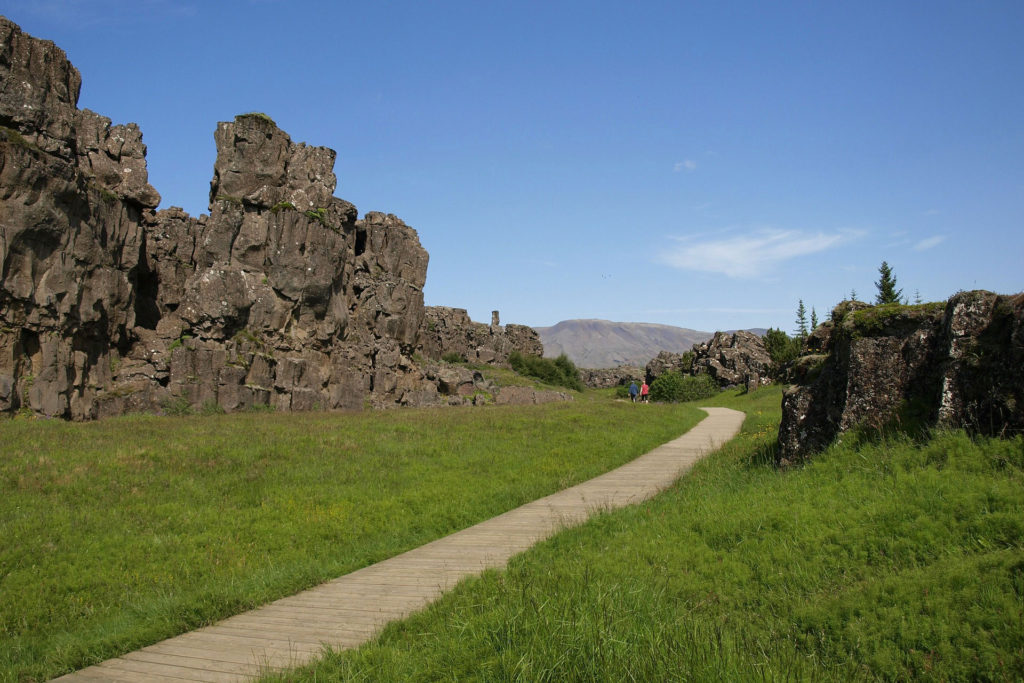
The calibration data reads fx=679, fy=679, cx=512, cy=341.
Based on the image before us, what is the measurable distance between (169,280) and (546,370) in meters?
46.1

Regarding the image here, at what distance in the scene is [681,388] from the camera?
167 ft

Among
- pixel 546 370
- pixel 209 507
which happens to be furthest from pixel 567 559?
pixel 546 370

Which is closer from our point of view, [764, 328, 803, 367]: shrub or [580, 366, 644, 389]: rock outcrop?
[764, 328, 803, 367]: shrub

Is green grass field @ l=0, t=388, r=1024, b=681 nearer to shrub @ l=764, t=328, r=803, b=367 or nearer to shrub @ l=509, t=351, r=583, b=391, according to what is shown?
shrub @ l=764, t=328, r=803, b=367

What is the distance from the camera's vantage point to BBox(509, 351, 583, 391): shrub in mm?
72562

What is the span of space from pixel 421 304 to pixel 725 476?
3777 cm

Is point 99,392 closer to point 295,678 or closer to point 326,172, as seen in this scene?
point 326,172

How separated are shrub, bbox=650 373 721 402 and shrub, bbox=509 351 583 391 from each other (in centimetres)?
1980

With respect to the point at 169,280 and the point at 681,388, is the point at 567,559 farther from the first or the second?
the point at 681,388

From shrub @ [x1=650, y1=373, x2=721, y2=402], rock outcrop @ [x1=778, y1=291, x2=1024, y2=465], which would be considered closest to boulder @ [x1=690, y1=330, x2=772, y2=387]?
shrub @ [x1=650, y1=373, x2=721, y2=402]

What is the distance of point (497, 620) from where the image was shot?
5.91 metres

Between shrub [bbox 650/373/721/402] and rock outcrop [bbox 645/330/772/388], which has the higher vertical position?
rock outcrop [bbox 645/330/772/388]

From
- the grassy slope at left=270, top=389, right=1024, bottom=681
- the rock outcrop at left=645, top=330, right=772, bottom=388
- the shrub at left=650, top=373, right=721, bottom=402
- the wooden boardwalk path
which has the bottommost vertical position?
the wooden boardwalk path

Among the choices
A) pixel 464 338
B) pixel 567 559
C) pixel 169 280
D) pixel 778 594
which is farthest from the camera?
pixel 464 338
